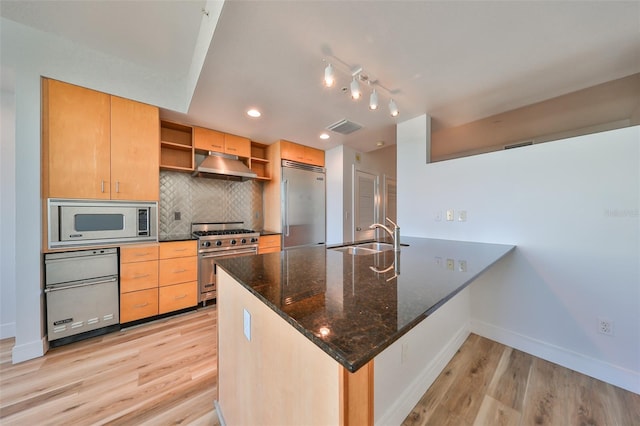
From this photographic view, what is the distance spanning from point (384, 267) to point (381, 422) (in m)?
0.76

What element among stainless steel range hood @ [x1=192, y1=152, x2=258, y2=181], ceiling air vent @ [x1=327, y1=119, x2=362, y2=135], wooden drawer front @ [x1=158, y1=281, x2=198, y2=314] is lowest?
wooden drawer front @ [x1=158, y1=281, x2=198, y2=314]

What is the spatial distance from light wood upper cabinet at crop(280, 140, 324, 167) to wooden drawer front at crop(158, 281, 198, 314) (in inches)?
88.1

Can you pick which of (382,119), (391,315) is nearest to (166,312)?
(391,315)

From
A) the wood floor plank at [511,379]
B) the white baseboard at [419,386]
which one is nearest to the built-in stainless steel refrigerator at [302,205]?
the white baseboard at [419,386]

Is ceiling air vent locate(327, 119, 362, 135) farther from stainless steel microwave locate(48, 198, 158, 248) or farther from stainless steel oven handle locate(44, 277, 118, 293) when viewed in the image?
stainless steel oven handle locate(44, 277, 118, 293)

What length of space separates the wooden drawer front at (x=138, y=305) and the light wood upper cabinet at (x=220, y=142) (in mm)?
1877

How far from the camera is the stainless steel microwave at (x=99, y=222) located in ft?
6.27

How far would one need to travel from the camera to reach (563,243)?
1.73 meters

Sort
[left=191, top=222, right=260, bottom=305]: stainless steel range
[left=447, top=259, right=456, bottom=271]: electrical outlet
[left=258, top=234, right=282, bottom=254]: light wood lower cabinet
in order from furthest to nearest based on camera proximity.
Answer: [left=258, top=234, right=282, bottom=254]: light wood lower cabinet < [left=191, top=222, right=260, bottom=305]: stainless steel range < [left=447, top=259, right=456, bottom=271]: electrical outlet

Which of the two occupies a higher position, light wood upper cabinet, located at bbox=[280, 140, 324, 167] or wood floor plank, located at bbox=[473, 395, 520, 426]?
light wood upper cabinet, located at bbox=[280, 140, 324, 167]

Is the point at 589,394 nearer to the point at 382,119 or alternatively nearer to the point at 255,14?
the point at 382,119

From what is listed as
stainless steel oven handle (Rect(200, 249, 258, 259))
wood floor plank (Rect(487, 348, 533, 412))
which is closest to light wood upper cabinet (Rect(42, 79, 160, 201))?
stainless steel oven handle (Rect(200, 249, 258, 259))

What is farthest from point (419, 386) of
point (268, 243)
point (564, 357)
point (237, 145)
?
point (237, 145)

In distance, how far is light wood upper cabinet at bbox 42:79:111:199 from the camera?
1867 mm
